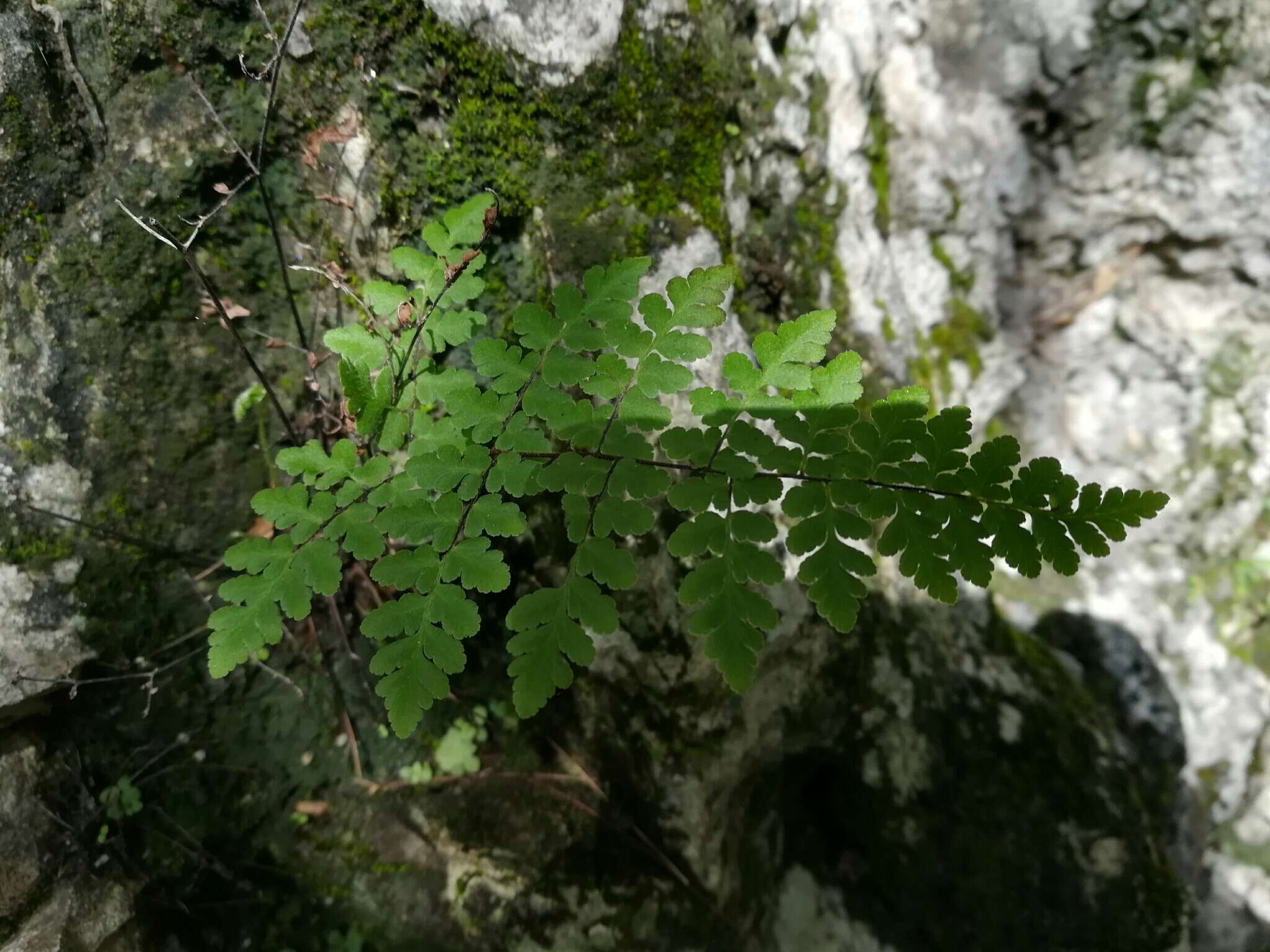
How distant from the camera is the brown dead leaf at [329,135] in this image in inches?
88.7

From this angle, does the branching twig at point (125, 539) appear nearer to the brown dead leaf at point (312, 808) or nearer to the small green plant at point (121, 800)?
the small green plant at point (121, 800)

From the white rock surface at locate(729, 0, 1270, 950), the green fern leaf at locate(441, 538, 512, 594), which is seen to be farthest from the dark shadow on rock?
the green fern leaf at locate(441, 538, 512, 594)

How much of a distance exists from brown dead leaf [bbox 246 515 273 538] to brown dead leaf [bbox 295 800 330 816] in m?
1.00

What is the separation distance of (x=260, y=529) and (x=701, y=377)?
5.44 feet

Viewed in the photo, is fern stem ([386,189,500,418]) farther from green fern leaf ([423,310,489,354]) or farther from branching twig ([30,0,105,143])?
branching twig ([30,0,105,143])

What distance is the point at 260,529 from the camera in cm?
249

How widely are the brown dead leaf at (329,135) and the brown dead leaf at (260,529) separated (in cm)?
126

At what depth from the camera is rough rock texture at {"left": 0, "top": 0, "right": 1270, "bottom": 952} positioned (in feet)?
7.14

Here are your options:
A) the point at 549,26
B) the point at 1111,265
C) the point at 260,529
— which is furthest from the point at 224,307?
the point at 1111,265

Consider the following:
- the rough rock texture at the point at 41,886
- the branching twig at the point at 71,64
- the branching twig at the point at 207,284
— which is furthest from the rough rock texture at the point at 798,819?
the branching twig at the point at 71,64

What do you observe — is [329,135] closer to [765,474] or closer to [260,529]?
[260,529]

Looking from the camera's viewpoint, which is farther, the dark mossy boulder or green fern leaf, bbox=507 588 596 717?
the dark mossy boulder

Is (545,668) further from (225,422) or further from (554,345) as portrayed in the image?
(225,422)

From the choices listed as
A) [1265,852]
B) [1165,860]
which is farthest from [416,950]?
[1265,852]
